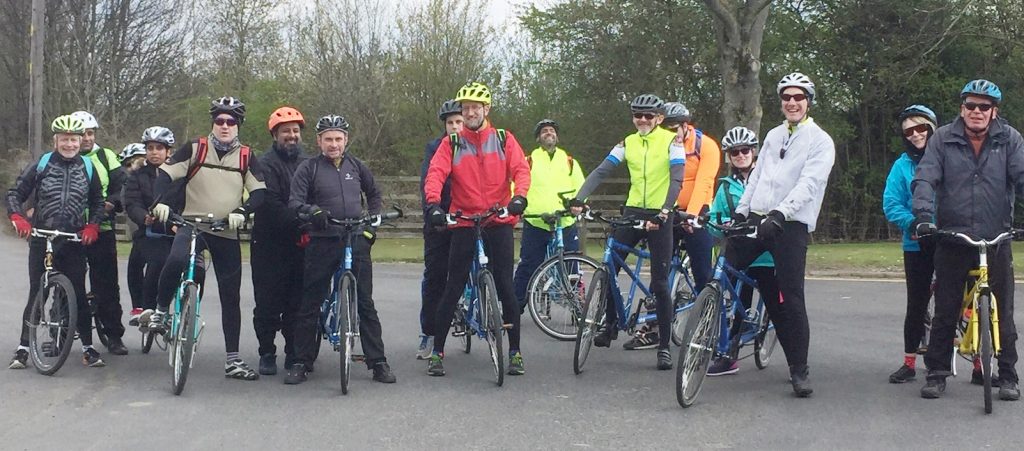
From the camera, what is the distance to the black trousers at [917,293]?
8.29 metres

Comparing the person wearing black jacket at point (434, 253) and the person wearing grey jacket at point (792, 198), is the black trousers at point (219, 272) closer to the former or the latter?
the person wearing black jacket at point (434, 253)

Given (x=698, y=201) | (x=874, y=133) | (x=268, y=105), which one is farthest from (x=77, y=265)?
(x=874, y=133)

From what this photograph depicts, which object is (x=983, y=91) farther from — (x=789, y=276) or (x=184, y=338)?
(x=184, y=338)

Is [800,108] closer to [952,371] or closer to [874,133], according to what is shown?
[952,371]

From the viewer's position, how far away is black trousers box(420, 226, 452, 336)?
897 centimetres

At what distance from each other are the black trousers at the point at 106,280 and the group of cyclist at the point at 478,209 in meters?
0.02

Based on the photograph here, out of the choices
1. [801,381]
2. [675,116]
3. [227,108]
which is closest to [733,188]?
[675,116]

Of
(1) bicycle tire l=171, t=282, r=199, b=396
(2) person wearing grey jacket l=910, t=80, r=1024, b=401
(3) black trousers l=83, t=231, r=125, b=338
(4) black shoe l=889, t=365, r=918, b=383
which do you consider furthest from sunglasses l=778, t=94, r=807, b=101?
(3) black trousers l=83, t=231, r=125, b=338

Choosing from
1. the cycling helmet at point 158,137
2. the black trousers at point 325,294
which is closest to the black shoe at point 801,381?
the black trousers at point 325,294

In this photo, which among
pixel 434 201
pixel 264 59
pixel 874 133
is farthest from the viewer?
pixel 264 59

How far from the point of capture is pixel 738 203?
860cm

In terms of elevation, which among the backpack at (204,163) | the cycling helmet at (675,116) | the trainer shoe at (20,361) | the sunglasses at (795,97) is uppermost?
the sunglasses at (795,97)

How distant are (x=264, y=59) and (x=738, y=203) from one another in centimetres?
3139

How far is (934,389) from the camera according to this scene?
7664mm
